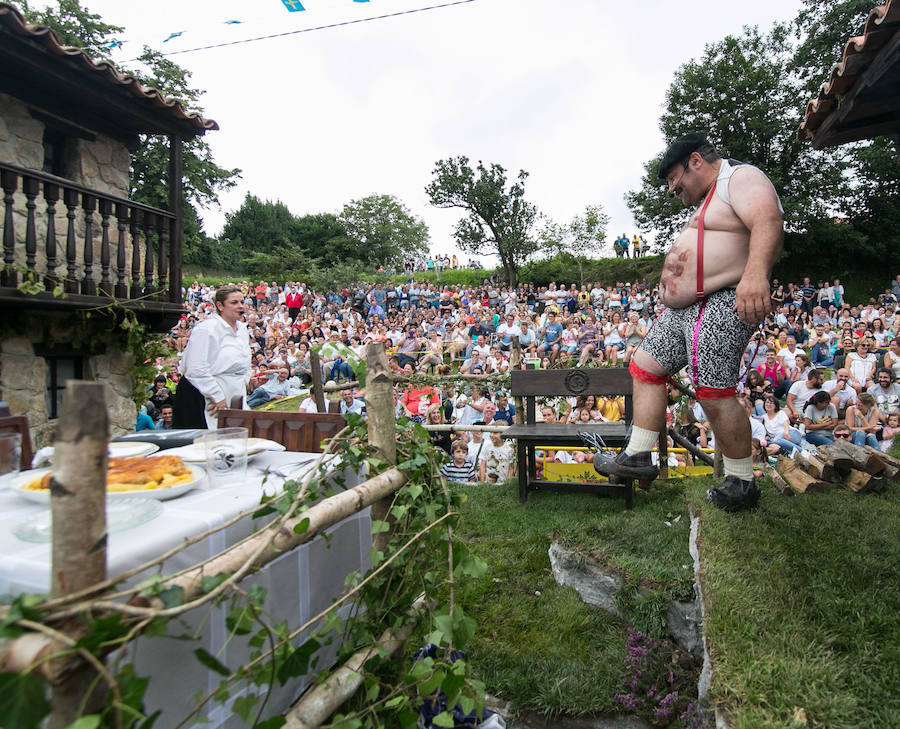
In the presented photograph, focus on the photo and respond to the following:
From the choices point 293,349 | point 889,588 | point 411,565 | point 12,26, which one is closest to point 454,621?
point 411,565

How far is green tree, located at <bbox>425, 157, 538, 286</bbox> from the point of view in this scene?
36113mm

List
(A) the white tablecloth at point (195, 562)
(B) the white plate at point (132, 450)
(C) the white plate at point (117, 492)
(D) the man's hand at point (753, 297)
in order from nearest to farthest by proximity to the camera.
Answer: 1. (A) the white tablecloth at point (195, 562)
2. (C) the white plate at point (117, 492)
3. (B) the white plate at point (132, 450)
4. (D) the man's hand at point (753, 297)

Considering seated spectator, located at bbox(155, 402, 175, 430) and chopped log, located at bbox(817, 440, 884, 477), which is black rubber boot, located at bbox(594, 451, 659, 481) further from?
seated spectator, located at bbox(155, 402, 175, 430)

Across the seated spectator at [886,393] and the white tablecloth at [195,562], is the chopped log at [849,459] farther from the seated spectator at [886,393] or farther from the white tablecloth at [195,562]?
the seated spectator at [886,393]

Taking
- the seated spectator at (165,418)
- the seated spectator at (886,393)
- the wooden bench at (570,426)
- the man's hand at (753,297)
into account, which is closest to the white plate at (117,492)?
the man's hand at (753,297)

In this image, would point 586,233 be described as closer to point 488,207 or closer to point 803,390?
point 488,207

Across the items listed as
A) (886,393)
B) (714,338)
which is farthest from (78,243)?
(886,393)

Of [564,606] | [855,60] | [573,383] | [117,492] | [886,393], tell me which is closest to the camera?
[117,492]

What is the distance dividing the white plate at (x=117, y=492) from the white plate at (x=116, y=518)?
0.06 feet

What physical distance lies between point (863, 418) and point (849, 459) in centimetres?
488

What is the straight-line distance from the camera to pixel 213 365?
4254 mm

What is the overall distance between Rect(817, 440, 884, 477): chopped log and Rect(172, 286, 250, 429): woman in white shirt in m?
4.21

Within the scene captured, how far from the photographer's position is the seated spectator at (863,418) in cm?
718

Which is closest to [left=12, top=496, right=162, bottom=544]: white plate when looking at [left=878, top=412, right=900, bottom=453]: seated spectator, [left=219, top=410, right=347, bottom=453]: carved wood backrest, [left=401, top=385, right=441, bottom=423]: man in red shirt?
[left=219, top=410, right=347, bottom=453]: carved wood backrest
